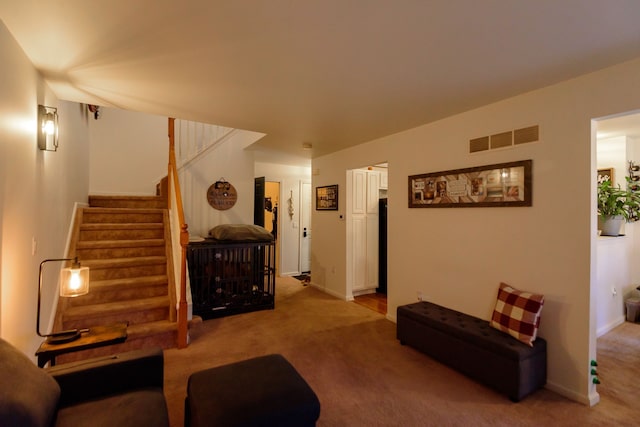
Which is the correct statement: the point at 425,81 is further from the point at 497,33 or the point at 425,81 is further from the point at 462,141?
the point at 462,141

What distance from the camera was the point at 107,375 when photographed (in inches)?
63.5

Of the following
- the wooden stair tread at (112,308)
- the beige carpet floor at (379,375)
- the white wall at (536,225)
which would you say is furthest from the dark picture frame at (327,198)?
the wooden stair tread at (112,308)

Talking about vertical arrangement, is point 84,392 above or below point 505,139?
below

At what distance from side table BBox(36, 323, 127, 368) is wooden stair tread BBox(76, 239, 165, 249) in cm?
181

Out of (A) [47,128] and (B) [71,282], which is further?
(A) [47,128]

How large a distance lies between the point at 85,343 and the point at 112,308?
125 cm

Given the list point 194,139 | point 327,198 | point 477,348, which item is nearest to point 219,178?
point 194,139

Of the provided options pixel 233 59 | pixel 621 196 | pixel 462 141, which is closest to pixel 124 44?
pixel 233 59

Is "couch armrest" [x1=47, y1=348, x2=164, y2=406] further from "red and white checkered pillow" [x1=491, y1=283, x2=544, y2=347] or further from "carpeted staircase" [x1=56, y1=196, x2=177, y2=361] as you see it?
"red and white checkered pillow" [x1=491, y1=283, x2=544, y2=347]

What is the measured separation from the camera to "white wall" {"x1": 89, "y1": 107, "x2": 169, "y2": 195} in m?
5.01

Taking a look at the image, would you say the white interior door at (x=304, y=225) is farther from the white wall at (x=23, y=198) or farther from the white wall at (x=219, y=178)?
the white wall at (x=23, y=198)

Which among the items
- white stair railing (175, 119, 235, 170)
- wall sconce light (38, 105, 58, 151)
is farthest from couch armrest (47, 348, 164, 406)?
white stair railing (175, 119, 235, 170)

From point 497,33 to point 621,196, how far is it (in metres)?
3.15

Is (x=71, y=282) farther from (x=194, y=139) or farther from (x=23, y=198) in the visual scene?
(x=194, y=139)
